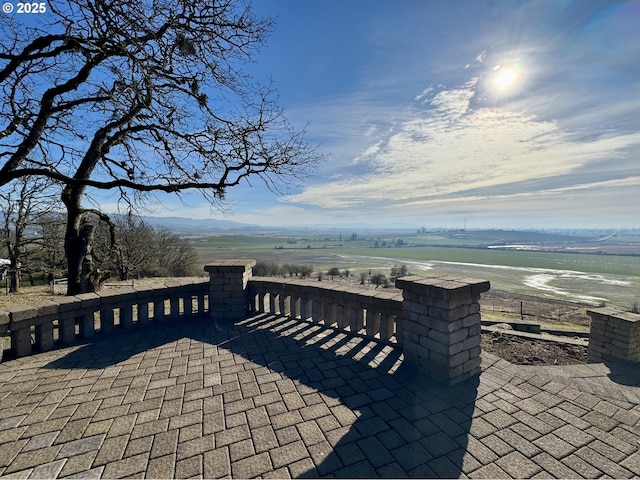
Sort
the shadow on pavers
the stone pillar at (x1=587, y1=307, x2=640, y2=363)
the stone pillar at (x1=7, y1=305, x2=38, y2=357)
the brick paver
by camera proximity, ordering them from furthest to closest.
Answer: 1. the stone pillar at (x1=587, y1=307, x2=640, y2=363)
2. the shadow on pavers
3. the stone pillar at (x1=7, y1=305, x2=38, y2=357)
4. the brick paver

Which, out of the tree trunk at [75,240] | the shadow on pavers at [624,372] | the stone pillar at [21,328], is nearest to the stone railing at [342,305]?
the stone pillar at [21,328]

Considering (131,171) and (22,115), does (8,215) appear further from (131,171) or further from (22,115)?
(22,115)

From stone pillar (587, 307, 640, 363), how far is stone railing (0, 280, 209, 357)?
937 cm

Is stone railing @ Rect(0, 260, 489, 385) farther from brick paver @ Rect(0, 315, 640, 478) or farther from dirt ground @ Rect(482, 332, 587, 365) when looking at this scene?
dirt ground @ Rect(482, 332, 587, 365)

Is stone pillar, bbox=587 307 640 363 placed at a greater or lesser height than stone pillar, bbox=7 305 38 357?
lesser

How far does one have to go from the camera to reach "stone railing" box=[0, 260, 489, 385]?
11.6ft

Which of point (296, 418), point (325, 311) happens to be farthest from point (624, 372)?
point (296, 418)

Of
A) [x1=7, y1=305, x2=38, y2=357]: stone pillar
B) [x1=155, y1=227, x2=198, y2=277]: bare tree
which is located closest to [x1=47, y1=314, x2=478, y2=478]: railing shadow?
[x1=7, y1=305, x2=38, y2=357]: stone pillar

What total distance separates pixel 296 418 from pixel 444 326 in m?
1.99

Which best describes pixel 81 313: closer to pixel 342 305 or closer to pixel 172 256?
pixel 342 305

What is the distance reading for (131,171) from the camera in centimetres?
850

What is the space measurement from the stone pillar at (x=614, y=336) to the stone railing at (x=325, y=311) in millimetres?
5631

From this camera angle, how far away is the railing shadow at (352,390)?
2299 mm

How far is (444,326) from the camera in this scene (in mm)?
3469
